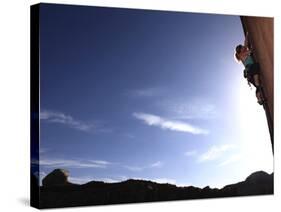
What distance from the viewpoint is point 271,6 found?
10031 mm

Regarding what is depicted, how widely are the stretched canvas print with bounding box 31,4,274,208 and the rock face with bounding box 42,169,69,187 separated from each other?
10 millimetres

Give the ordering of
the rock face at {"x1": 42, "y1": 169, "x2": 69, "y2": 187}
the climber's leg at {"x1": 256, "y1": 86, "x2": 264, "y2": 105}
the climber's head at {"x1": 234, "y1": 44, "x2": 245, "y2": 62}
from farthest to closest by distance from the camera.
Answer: the climber's leg at {"x1": 256, "y1": 86, "x2": 264, "y2": 105}, the climber's head at {"x1": 234, "y1": 44, "x2": 245, "y2": 62}, the rock face at {"x1": 42, "y1": 169, "x2": 69, "y2": 187}

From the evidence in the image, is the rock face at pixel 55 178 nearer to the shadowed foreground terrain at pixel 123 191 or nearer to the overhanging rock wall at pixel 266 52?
the shadowed foreground terrain at pixel 123 191

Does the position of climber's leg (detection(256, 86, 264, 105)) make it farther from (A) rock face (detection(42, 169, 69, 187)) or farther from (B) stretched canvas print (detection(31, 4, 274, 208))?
(A) rock face (detection(42, 169, 69, 187))

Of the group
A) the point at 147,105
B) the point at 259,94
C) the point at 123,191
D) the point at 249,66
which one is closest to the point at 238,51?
the point at 249,66

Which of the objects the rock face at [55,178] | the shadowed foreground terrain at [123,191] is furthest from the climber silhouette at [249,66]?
the rock face at [55,178]

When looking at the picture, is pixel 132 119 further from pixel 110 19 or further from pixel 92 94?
pixel 110 19

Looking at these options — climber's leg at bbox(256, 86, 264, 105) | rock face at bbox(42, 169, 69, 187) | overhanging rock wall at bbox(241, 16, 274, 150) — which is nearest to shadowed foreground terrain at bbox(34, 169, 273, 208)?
rock face at bbox(42, 169, 69, 187)

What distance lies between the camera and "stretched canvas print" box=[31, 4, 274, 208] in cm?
822

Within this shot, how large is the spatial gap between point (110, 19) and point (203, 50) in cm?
121

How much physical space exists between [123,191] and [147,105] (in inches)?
38.0

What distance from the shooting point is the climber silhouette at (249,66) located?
934 centimetres

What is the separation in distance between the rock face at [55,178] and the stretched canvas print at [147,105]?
0.01 m
